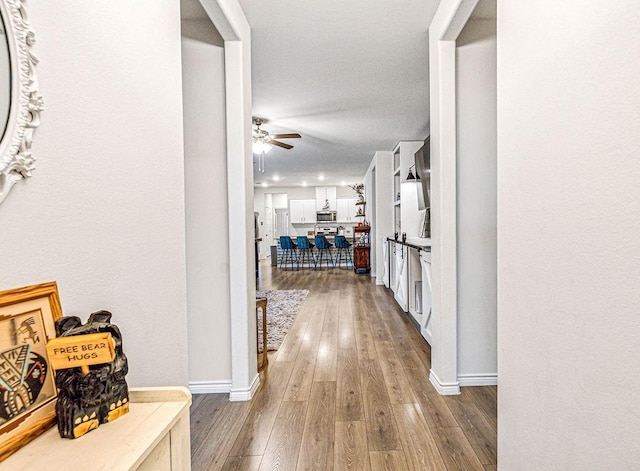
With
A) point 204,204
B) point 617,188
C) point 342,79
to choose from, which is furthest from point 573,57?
point 342,79

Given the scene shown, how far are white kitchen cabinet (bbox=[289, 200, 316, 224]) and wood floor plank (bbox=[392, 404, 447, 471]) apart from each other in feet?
Answer: 34.3

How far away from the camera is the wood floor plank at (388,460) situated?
170cm

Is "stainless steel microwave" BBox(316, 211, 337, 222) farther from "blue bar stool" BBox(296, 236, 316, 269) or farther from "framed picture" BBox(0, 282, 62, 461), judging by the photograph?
"framed picture" BBox(0, 282, 62, 461)

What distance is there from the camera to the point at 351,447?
1865mm

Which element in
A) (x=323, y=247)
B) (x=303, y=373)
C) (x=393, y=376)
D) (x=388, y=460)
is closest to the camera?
(x=388, y=460)

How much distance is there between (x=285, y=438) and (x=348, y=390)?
27.0 inches

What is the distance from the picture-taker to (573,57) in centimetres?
101

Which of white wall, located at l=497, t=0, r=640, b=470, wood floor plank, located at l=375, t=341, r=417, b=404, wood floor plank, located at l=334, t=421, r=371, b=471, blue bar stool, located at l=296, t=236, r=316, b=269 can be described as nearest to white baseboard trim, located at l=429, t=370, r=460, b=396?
wood floor plank, located at l=375, t=341, r=417, b=404

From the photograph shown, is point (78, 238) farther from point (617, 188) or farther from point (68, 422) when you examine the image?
point (617, 188)

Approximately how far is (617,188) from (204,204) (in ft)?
7.48

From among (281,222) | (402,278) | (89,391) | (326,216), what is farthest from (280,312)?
(281,222)

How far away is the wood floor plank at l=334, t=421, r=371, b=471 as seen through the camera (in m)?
1.72

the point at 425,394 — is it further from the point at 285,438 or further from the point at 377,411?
the point at 285,438

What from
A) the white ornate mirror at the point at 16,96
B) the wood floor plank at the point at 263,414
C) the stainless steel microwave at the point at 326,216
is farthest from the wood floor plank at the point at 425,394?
the stainless steel microwave at the point at 326,216
